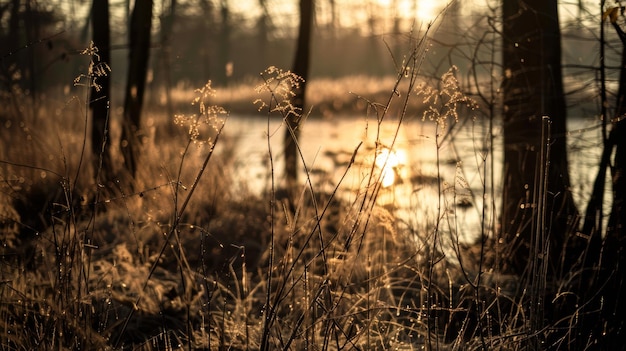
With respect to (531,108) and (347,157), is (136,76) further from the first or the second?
(347,157)

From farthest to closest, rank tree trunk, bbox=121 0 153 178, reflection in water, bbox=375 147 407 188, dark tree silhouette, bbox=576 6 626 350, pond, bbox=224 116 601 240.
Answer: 1. tree trunk, bbox=121 0 153 178
2. pond, bbox=224 116 601 240
3. dark tree silhouette, bbox=576 6 626 350
4. reflection in water, bbox=375 147 407 188

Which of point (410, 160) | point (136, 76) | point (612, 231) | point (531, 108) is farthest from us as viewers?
point (136, 76)

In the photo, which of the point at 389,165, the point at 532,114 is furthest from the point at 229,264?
the point at 532,114

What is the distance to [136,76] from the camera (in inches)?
320

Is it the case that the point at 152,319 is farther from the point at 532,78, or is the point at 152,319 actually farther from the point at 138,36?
the point at 138,36

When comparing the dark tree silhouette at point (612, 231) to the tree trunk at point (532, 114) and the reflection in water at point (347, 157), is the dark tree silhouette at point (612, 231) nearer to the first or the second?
the tree trunk at point (532, 114)

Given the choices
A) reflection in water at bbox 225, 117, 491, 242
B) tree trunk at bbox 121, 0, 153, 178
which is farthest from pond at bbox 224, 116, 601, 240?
tree trunk at bbox 121, 0, 153, 178

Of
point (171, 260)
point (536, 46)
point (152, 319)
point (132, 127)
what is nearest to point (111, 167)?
point (132, 127)

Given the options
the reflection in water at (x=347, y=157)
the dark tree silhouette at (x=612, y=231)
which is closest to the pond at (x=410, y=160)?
the reflection in water at (x=347, y=157)

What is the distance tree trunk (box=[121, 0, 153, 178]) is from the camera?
755cm

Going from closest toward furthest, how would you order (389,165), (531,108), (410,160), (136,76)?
(389,165) → (531,108) → (410,160) → (136,76)

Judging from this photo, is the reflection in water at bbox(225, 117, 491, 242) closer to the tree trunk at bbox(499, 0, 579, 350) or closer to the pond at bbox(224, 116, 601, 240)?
the pond at bbox(224, 116, 601, 240)

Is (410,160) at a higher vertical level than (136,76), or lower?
lower

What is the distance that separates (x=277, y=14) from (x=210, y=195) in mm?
34458
